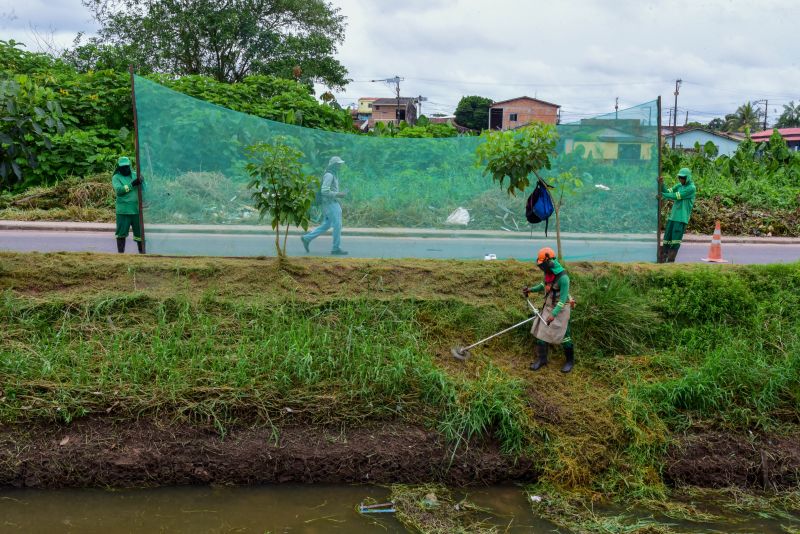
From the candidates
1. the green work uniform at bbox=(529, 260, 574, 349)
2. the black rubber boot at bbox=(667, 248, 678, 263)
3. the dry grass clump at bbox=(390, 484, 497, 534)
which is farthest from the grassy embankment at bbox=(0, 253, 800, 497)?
the black rubber boot at bbox=(667, 248, 678, 263)

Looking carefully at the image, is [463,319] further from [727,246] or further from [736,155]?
[736,155]

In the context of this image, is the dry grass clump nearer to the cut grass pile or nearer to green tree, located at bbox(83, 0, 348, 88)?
the cut grass pile

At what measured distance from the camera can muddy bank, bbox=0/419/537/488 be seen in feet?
17.5

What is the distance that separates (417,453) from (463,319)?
6.26 ft

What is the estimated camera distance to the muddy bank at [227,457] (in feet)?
17.5

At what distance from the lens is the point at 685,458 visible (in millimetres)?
5770

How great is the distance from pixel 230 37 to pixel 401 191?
61.5 ft

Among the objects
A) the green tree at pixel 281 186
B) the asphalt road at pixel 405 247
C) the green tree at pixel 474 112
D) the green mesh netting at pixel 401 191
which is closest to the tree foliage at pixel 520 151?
the green mesh netting at pixel 401 191

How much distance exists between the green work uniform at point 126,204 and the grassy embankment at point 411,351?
1471 mm

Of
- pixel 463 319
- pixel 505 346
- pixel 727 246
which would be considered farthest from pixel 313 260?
pixel 727 246

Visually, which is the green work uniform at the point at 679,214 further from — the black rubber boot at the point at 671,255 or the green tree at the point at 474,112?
the green tree at the point at 474,112

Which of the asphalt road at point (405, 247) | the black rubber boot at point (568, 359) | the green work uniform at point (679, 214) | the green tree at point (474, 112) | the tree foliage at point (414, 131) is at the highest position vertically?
the green tree at point (474, 112)

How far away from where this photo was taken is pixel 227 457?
543 centimetres

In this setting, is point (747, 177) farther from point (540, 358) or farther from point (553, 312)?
point (553, 312)
